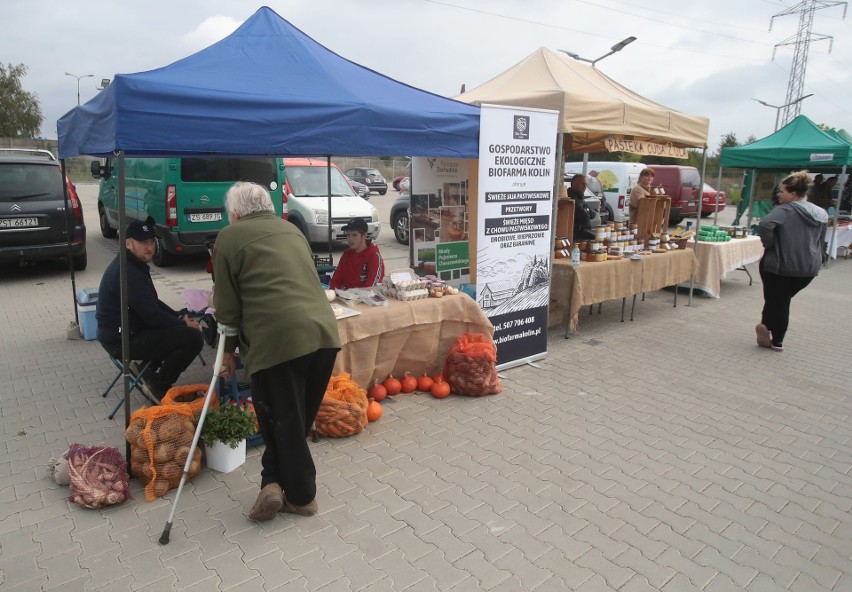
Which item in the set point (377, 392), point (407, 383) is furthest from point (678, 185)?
point (377, 392)

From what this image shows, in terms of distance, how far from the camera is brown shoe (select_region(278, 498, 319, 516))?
3.19m

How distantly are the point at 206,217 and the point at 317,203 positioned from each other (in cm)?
258

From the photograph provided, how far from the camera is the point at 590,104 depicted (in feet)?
20.0

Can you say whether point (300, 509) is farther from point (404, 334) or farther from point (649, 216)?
point (649, 216)

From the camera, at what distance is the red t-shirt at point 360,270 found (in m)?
5.39

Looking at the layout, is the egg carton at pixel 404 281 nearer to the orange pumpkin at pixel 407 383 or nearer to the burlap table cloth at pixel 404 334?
the burlap table cloth at pixel 404 334

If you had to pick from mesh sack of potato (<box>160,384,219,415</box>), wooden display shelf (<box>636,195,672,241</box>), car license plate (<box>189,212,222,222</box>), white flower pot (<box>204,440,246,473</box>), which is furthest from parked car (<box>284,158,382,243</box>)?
white flower pot (<box>204,440,246,473</box>)

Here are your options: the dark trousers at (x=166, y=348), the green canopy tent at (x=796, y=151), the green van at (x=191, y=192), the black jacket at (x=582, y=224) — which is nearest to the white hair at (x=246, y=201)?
the dark trousers at (x=166, y=348)

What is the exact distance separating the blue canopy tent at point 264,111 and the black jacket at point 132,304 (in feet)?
1.94

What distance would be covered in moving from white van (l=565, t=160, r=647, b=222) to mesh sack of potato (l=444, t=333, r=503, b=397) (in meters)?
13.7

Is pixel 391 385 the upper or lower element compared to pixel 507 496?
upper

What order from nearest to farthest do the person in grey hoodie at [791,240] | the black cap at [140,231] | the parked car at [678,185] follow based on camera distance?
the black cap at [140,231], the person in grey hoodie at [791,240], the parked car at [678,185]

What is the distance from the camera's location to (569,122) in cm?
586

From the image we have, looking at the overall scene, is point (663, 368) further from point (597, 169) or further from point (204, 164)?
point (597, 169)
